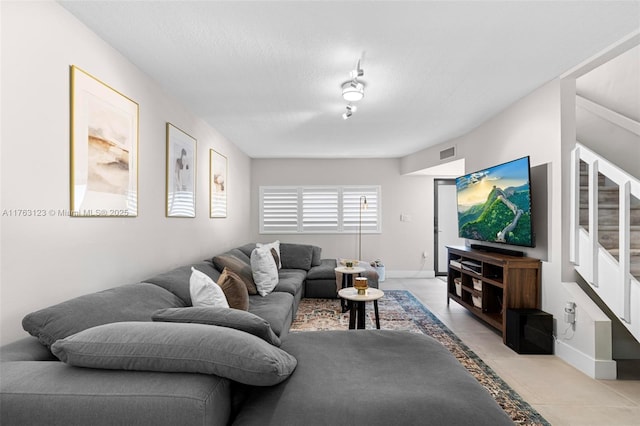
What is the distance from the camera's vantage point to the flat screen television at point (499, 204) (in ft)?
10.4

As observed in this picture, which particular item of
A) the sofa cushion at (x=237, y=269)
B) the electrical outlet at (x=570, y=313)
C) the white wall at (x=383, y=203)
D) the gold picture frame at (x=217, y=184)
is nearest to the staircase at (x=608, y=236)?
the electrical outlet at (x=570, y=313)

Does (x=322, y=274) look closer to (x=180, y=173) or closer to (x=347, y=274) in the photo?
(x=347, y=274)

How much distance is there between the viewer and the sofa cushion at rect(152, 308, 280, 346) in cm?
147

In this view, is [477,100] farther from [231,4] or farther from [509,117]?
[231,4]

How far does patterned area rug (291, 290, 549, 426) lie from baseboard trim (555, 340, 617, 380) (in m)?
0.77

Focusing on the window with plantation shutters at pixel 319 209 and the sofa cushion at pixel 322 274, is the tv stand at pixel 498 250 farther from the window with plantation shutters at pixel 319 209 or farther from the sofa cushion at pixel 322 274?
the window with plantation shutters at pixel 319 209

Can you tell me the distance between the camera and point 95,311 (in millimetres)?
1654

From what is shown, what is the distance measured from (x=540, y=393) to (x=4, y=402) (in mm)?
3058

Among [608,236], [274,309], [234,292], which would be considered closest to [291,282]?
[274,309]

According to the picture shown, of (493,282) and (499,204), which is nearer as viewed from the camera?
(493,282)

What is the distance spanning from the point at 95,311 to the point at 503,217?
12.4ft

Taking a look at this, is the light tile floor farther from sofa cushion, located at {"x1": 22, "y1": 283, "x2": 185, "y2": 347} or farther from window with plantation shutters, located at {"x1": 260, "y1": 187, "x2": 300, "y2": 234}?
window with plantation shutters, located at {"x1": 260, "y1": 187, "x2": 300, "y2": 234}

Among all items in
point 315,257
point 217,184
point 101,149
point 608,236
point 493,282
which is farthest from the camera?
point 315,257

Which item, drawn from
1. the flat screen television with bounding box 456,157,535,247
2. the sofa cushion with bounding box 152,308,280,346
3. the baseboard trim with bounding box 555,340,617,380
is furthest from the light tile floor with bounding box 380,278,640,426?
the sofa cushion with bounding box 152,308,280,346
